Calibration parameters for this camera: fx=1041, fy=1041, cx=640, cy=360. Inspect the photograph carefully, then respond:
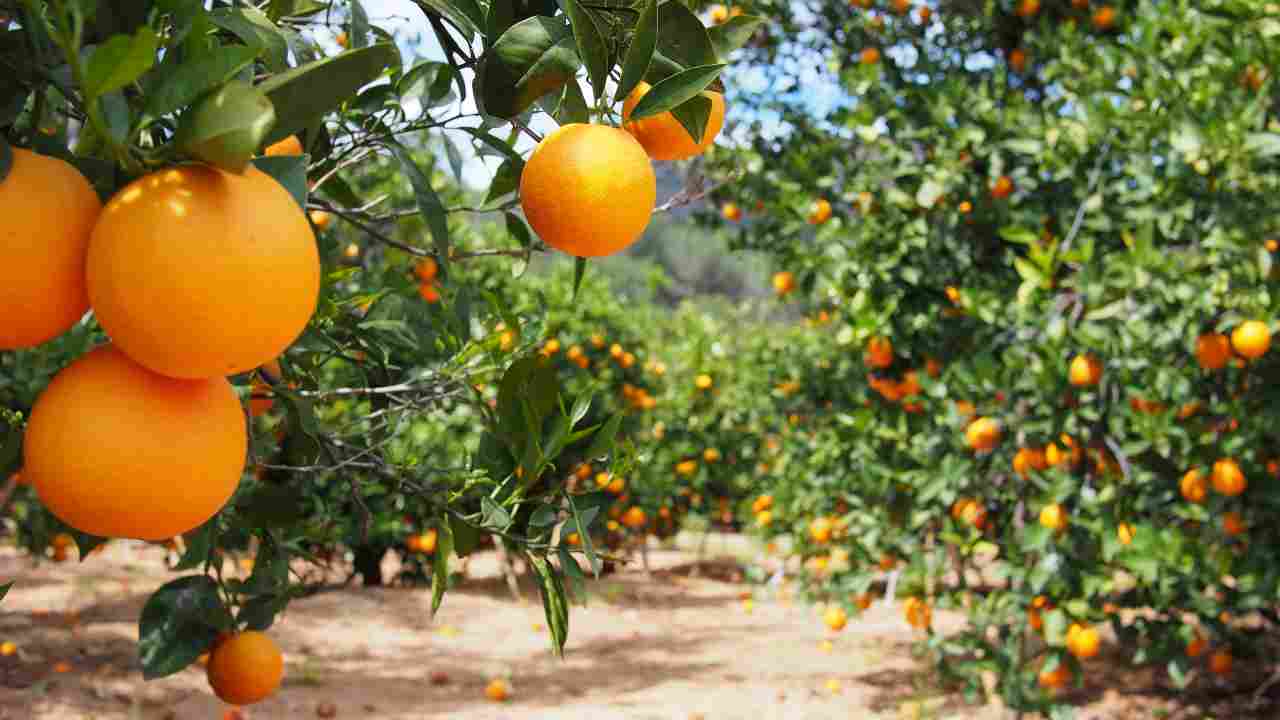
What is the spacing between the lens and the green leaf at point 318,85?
63 centimetres

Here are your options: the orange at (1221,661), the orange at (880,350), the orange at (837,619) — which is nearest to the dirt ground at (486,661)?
the orange at (837,619)

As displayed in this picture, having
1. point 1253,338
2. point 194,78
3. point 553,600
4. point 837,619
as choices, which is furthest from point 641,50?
point 837,619

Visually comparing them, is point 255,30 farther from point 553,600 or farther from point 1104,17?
point 1104,17

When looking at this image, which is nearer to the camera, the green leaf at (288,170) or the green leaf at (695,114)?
the green leaf at (288,170)

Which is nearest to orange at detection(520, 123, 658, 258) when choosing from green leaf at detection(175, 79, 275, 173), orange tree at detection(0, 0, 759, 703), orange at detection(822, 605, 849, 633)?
orange tree at detection(0, 0, 759, 703)

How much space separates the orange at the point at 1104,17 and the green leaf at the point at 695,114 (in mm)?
4254

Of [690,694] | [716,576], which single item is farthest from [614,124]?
[716,576]

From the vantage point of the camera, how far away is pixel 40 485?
2.10 feet

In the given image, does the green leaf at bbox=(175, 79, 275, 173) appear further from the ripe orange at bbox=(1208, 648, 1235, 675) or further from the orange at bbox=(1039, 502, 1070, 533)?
the ripe orange at bbox=(1208, 648, 1235, 675)

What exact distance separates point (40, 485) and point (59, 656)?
4.98 metres

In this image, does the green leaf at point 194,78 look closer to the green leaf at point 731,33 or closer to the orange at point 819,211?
the green leaf at point 731,33

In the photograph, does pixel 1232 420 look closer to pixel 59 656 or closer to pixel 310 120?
pixel 310 120

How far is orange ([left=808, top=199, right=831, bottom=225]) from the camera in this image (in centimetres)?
455

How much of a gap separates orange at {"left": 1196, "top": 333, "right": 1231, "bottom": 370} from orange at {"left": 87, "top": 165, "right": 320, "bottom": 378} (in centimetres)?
328
